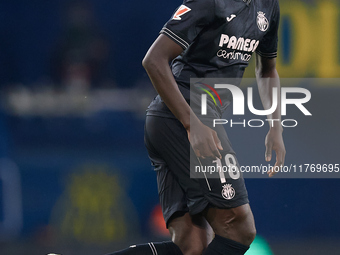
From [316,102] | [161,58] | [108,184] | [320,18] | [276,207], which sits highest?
[320,18]

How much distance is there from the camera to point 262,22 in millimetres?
2508

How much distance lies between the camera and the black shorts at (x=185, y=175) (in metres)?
2.27

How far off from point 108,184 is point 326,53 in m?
2.08

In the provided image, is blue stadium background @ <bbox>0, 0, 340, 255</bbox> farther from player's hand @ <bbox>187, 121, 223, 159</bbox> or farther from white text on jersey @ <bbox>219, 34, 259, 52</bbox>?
player's hand @ <bbox>187, 121, 223, 159</bbox>

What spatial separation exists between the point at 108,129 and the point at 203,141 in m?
2.21

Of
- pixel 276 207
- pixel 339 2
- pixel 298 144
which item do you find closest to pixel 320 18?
pixel 339 2

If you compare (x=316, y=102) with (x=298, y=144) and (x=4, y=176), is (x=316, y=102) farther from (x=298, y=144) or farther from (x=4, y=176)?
(x=4, y=176)

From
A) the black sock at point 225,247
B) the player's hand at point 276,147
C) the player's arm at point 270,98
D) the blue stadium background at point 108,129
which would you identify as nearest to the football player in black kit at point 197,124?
the black sock at point 225,247

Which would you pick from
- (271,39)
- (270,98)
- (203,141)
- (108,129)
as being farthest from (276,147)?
(108,129)

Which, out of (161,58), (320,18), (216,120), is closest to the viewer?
(161,58)

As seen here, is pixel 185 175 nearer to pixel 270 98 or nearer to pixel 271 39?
pixel 270 98

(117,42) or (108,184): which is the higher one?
(117,42)

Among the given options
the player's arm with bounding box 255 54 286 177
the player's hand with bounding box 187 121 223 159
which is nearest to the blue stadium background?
the player's arm with bounding box 255 54 286 177

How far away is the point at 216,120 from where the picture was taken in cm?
238
